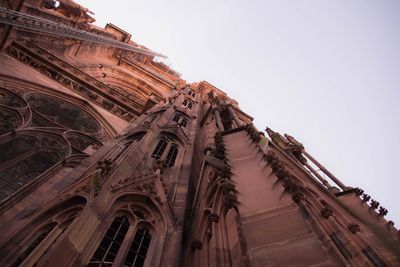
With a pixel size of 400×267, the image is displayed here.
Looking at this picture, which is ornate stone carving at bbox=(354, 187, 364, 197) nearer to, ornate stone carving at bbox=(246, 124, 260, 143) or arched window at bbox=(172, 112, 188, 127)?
ornate stone carving at bbox=(246, 124, 260, 143)

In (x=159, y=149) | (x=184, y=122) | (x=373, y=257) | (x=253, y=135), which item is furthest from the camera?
(x=184, y=122)

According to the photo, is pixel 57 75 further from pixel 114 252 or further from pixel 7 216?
pixel 114 252

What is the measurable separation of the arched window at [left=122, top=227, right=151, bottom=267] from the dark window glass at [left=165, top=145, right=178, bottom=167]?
15.7ft

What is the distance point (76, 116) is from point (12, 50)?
4.65 meters

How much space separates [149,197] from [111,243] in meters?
1.79

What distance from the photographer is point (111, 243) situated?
712cm

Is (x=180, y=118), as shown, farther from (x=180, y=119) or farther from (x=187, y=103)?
(x=187, y=103)

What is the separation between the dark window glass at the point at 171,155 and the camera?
12.7m

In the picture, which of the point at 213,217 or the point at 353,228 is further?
the point at 213,217

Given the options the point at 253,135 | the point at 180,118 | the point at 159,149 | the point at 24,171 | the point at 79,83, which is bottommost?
the point at 253,135

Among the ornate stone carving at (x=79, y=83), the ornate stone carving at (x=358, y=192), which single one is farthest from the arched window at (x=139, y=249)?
the ornate stone carving at (x=79, y=83)

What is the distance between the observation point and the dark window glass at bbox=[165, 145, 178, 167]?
12.7m

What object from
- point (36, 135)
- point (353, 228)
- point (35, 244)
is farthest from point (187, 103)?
point (353, 228)

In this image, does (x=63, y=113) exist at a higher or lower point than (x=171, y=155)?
higher
